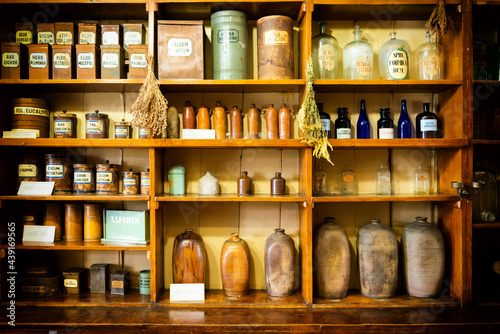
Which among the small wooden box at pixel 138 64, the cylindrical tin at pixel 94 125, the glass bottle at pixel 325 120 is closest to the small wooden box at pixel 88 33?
the small wooden box at pixel 138 64

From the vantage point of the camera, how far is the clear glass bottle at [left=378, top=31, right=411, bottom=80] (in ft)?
6.86

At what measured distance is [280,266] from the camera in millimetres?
2076

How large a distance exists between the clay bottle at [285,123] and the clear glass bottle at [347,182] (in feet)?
1.54

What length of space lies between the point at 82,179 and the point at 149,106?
649mm

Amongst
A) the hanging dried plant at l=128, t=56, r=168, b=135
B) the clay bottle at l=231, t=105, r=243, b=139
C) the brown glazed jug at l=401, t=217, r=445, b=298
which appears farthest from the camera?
the clay bottle at l=231, t=105, r=243, b=139

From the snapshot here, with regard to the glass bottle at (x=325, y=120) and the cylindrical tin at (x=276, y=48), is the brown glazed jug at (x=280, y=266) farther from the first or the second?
the cylindrical tin at (x=276, y=48)

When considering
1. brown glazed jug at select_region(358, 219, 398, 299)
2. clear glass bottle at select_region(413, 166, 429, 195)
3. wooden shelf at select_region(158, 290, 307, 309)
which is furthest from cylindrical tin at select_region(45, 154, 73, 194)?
clear glass bottle at select_region(413, 166, 429, 195)

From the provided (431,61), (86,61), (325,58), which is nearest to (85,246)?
(86,61)

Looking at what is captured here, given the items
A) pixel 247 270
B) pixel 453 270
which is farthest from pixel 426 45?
pixel 247 270

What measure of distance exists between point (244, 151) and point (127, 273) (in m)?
1.09

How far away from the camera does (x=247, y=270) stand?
211 centimetres

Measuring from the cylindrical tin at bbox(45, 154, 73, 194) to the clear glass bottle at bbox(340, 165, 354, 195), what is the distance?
69.2 inches

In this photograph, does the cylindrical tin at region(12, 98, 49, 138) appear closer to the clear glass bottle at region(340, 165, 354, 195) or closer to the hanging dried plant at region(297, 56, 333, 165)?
the hanging dried plant at region(297, 56, 333, 165)

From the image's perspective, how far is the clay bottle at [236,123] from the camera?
2.15m
